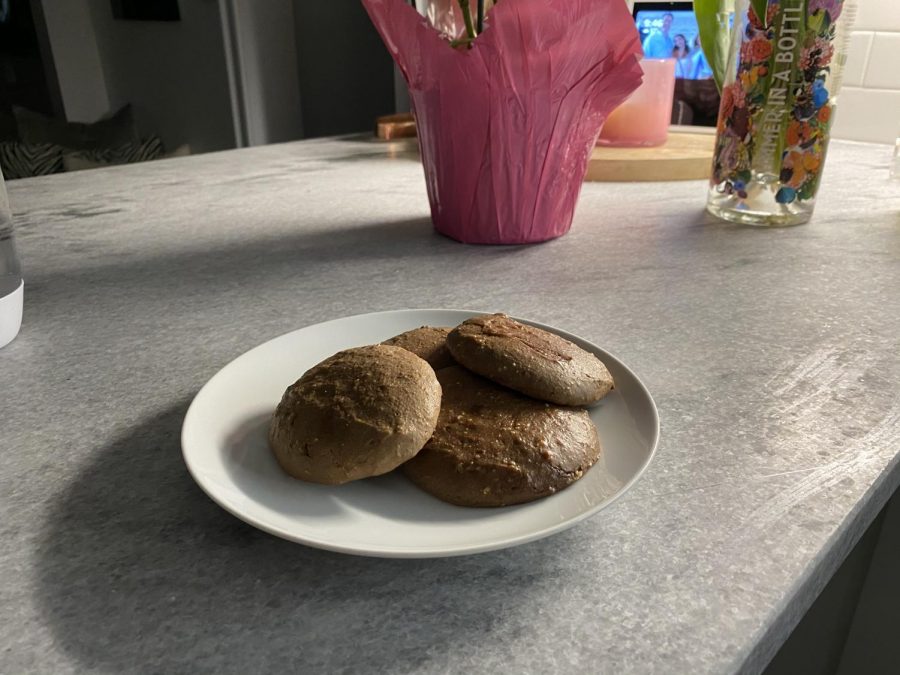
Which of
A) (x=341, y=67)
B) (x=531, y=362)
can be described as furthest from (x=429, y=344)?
(x=341, y=67)

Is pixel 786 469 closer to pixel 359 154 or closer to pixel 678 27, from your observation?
pixel 359 154

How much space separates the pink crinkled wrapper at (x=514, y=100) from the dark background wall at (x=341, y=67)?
194 cm

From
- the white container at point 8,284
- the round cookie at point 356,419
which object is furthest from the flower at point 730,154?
the white container at point 8,284

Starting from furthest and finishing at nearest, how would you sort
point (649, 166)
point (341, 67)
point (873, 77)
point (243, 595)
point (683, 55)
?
point (341, 67), point (683, 55), point (873, 77), point (649, 166), point (243, 595)

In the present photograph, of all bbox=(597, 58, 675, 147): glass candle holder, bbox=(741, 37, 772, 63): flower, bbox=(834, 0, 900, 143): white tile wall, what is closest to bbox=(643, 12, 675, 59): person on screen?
bbox=(834, 0, 900, 143): white tile wall

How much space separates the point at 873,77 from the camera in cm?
142

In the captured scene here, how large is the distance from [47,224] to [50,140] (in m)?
2.05

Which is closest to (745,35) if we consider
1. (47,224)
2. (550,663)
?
(550,663)

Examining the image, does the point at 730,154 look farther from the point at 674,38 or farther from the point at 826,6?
the point at 674,38

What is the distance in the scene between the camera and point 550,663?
267mm

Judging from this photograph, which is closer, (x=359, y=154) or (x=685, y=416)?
(x=685, y=416)

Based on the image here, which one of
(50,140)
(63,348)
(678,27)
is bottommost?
(50,140)

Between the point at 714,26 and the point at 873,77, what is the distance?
0.85 m

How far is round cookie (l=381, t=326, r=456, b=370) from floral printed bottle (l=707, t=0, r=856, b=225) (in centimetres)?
49
